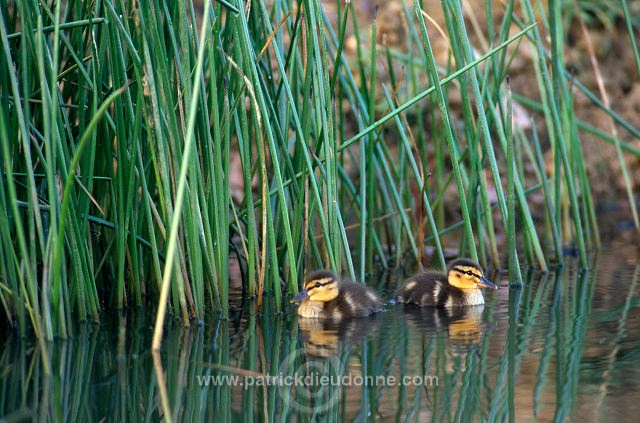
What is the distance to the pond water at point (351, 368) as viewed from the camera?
9.15ft

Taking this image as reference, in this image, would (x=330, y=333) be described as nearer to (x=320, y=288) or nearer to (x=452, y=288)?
(x=320, y=288)

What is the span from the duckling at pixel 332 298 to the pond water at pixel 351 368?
81 millimetres

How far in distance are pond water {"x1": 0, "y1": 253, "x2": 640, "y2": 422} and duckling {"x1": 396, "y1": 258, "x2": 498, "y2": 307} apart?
0.08m

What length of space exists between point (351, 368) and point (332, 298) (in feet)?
2.47

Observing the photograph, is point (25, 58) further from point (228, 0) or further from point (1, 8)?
point (228, 0)

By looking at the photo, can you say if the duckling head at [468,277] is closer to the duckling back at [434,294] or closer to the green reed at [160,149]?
the duckling back at [434,294]

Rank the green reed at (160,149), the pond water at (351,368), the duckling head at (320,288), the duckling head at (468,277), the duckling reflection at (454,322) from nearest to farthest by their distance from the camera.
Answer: the pond water at (351,368) → the green reed at (160,149) → the duckling reflection at (454,322) → the duckling head at (320,288) → the duckling head at (468,277)

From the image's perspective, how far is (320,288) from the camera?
154 inches

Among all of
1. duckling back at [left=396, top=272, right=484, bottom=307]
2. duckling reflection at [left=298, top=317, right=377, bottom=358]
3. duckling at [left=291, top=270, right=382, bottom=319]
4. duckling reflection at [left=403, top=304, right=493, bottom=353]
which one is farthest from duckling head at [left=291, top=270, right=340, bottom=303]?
duckling back at [left=396, top=272, right=484, bottom=307]

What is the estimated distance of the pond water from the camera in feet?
9.15

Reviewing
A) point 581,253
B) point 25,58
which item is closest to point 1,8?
point 25,58

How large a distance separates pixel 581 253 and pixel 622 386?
7.03 feet

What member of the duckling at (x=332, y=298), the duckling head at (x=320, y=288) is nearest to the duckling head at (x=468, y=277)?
the duckling at (x=332, y=298)

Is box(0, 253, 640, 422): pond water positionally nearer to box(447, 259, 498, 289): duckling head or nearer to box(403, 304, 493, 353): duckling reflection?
box(403, 304, 493, 353): duckling reflection
